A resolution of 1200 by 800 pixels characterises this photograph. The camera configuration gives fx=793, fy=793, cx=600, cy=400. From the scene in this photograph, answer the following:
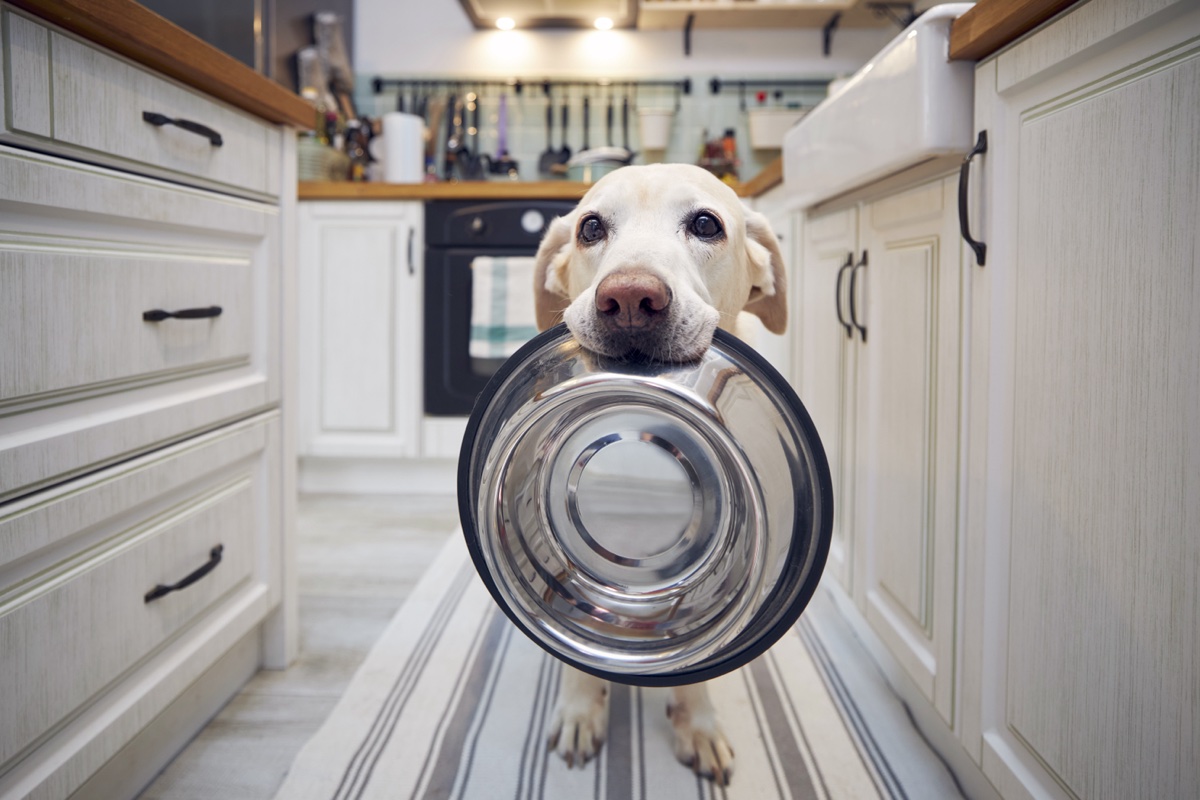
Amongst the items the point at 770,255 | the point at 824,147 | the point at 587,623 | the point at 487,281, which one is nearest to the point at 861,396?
the point at 770,255

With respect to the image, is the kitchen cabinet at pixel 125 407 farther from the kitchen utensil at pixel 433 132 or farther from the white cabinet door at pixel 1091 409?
the kitchen utensil at pixel 433 132

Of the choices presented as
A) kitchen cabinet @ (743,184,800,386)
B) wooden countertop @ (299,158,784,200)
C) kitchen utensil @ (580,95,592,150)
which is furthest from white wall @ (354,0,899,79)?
kitchen cabinet @ (743,184,800,386)

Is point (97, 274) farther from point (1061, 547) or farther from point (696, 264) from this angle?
point (1061, 547)

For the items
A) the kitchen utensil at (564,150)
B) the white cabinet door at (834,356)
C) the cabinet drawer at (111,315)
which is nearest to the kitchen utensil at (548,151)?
the kitchen utensil at (564,150)

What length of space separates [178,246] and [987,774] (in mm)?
1284

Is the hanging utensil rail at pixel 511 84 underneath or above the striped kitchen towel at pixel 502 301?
above

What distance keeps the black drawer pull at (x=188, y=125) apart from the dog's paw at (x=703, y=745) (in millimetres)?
1092

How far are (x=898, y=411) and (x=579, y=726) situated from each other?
72cm

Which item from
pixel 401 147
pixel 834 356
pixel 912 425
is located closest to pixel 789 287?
pixel 834 356

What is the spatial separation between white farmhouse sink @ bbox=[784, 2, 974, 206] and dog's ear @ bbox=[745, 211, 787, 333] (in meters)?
0.19

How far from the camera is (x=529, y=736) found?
48.8 inches

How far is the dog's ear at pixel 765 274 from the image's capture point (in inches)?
52.5

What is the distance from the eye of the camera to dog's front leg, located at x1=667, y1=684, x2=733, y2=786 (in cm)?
112

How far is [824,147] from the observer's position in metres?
1.57
